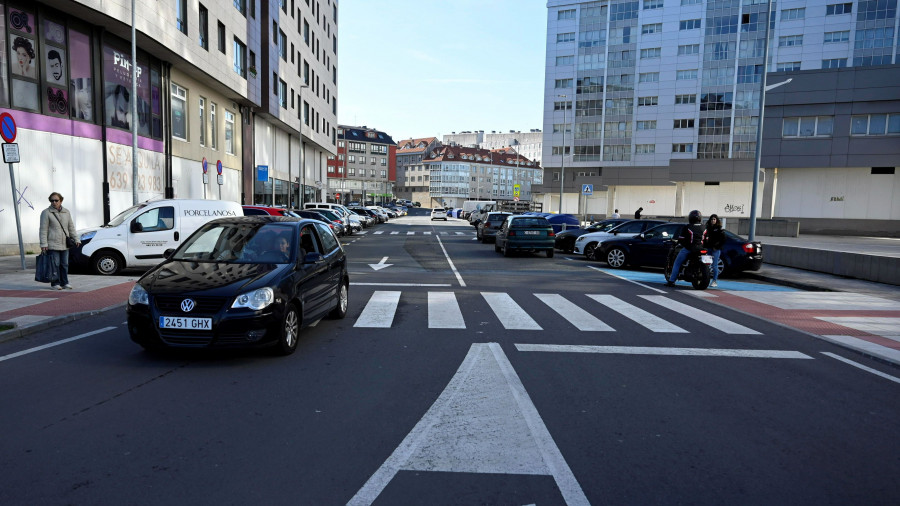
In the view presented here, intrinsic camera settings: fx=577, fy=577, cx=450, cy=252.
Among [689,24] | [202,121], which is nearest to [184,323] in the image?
[202,121]

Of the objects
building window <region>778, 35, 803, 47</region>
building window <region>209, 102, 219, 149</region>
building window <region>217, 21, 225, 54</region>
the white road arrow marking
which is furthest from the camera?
building window <region>778, 35, 803, 47</region>

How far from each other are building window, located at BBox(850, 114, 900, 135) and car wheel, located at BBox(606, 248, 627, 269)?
Answer: 94.5 feet

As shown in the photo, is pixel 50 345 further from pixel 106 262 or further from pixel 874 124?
pixel 874 124

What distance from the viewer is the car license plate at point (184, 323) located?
5781 mm

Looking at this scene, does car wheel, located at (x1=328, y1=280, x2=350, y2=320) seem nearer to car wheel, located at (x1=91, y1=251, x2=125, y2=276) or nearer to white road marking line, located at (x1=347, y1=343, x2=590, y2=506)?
white road marking line, located at (x1=347, y1=343, x2=590, y2=506)

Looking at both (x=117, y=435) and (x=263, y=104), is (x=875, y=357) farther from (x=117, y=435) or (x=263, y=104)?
(x=263, y=104)

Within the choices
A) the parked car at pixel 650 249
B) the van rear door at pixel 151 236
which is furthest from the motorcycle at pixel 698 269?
the van rear door at pixel 151 236

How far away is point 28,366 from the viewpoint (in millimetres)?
5945

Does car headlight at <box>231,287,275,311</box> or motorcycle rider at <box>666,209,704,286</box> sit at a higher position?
motorcycle rider at <box>666,209,704,286</box>

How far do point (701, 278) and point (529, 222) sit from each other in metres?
8.59

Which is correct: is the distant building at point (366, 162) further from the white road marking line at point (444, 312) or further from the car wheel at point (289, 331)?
the car wheel at point (289, 331)

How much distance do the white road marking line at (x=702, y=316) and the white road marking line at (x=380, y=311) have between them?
192 inches

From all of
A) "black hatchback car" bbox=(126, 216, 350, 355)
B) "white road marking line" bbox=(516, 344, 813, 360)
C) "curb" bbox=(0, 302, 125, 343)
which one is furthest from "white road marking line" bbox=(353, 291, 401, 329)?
"curb" bbox=(0, 302, 125, 343)

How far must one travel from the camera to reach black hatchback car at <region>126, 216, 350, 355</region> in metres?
5.82
